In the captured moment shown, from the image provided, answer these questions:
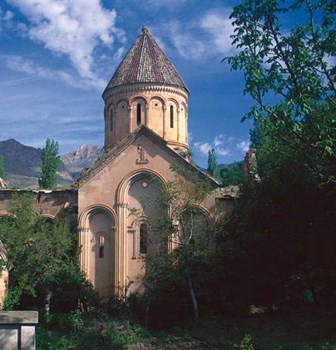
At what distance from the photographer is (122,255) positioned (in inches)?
765

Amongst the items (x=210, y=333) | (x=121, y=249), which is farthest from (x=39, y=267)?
(x=210, y=333)

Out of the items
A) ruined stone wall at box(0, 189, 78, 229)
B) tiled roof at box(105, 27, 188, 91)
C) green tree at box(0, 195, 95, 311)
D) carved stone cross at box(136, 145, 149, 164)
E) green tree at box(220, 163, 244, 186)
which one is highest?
tiled roof at box(105, 27, 188, 91)

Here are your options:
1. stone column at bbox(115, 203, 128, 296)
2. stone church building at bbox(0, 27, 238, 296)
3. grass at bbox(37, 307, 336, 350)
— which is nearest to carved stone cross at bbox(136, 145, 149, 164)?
stone church building at bbox(0, 27, 238, 296)

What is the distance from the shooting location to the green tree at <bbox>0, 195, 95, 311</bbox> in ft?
56.6

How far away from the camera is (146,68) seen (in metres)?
24.4

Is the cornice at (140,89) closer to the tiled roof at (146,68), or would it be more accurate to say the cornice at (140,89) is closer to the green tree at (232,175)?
the tiled roof at (146,68)

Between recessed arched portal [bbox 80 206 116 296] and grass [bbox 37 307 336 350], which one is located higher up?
recessed arched portal [bbox 80 206 116 296]

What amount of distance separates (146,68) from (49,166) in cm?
1896

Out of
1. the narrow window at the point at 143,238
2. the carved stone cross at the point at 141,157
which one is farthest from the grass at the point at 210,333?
the carved stone cross at the point at 141,157

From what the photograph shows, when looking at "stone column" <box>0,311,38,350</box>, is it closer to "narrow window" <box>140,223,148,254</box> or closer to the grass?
the grass

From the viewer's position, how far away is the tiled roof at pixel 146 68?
2400cm

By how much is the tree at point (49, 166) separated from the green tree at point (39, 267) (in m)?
21.1

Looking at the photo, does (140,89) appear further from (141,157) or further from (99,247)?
(99,247)

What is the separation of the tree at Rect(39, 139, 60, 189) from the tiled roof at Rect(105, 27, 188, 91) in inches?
674
